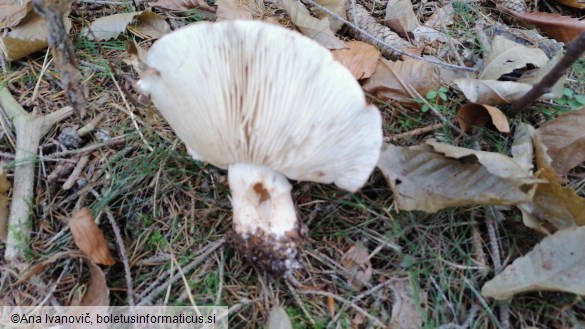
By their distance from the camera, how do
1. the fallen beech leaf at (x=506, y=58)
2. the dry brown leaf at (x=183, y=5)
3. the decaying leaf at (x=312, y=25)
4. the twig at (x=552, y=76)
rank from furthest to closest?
1. the dry brown leaf at (x=183, y=5)
2. the decaying leaf at (x=312, y=25)
3. the fallen beech leaf at (x=506, y=58)
4. the twig at (x=552, y=76)

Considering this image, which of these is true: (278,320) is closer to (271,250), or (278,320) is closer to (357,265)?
(271,250)

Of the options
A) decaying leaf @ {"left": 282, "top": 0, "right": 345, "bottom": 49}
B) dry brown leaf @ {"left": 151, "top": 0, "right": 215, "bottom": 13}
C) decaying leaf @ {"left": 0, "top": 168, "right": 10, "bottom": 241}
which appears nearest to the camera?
decaying leaf @ {"left": 0, "top": 168, "right": 10, "bottom": 241}

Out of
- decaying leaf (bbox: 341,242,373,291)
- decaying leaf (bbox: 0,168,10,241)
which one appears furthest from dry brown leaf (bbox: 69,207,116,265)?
decaying leaf (bbox: 341,242,373,291)

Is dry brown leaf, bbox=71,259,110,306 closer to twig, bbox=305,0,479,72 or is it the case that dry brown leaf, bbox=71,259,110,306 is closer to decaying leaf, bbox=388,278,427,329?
decaying leaf, bbox=388,278,427,329

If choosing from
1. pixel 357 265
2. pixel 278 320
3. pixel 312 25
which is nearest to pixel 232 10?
pixel 312 25

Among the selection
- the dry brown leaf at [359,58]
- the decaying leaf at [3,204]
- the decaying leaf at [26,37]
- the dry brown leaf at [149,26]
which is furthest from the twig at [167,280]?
the decaying leaf at [26,37]

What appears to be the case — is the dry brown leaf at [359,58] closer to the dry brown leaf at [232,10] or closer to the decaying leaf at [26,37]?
the dry brown leaf at [232,10]
